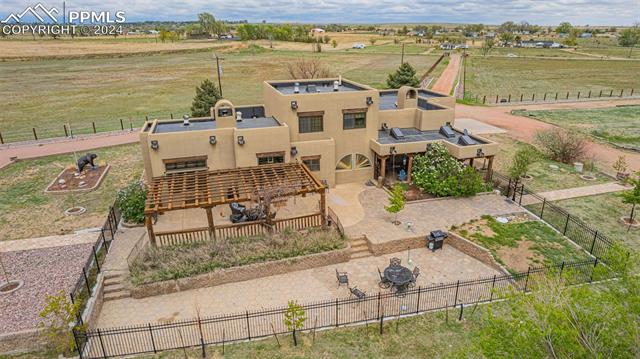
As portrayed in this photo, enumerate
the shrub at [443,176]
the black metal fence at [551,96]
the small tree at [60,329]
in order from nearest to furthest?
1. the small tree at [60,329]
2. the shrub at [443,176]
3. the black metal fence at [551,96]

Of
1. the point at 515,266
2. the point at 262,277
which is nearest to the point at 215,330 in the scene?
the point at 262,277

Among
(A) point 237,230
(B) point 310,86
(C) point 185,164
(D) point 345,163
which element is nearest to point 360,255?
(A) point 237,230

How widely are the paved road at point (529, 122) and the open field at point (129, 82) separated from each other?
2250cm

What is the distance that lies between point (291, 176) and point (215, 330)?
31.0ft

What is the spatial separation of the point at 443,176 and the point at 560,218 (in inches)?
269

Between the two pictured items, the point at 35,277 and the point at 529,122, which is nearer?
the point at 35,277

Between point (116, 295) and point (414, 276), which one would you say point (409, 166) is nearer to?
point (414, 276)

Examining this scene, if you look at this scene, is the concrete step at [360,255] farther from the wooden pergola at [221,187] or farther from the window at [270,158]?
the window at [270,158]

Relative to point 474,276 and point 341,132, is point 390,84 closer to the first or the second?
point 341,132

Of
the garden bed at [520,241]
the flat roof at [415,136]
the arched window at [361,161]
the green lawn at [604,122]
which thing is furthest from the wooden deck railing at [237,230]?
the green lawn at [604,122]

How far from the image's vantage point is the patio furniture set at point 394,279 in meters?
16.5

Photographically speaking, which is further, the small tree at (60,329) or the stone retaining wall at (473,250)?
the stone retaining wall at (473,250)

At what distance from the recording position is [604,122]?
4594 cm

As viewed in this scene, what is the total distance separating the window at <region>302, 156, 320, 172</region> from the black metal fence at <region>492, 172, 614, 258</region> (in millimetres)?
11995
